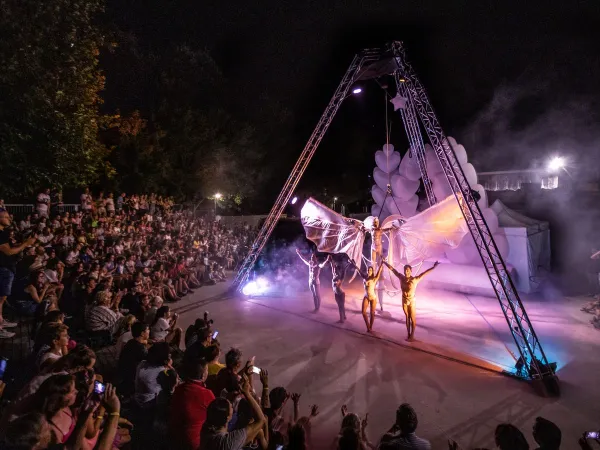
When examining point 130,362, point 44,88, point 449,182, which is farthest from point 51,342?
point 44,88

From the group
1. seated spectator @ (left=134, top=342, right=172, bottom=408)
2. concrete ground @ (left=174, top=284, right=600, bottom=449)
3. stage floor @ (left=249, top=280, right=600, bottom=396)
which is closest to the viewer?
seated spectator @ (left=134, top=342, right=172, bottom=408)

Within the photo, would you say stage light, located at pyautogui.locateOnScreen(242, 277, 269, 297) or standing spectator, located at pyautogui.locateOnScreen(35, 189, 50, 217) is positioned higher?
standing spectator, located at pyautogui.locateOnScreen(35, 189, 50, 217)

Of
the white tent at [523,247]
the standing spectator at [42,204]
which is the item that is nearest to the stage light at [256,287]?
the standing spectator at [42,204]

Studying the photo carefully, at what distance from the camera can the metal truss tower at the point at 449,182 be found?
6578 mm

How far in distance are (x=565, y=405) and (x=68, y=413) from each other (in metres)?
6.43

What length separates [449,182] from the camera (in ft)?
27.7

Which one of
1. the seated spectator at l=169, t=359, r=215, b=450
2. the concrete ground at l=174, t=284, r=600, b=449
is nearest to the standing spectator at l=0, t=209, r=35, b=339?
the concrete ground at l=174, t=284, r=600, b=449

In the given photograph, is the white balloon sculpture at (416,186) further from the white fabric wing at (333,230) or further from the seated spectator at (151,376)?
the seated spectator at (151,376)

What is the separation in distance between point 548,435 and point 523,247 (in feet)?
38.0

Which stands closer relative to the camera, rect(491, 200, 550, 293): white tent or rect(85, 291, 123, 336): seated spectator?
rect(85, 291, 123, 336): seated spectator

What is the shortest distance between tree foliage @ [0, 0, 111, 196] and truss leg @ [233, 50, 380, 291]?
274 inches

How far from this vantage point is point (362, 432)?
140 inches

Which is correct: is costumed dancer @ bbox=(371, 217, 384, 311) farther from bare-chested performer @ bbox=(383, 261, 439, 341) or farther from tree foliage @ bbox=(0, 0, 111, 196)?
tree foliage @ bbox=(0, 0, 111, 196)

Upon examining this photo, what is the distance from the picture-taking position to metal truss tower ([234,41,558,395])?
6.58m
